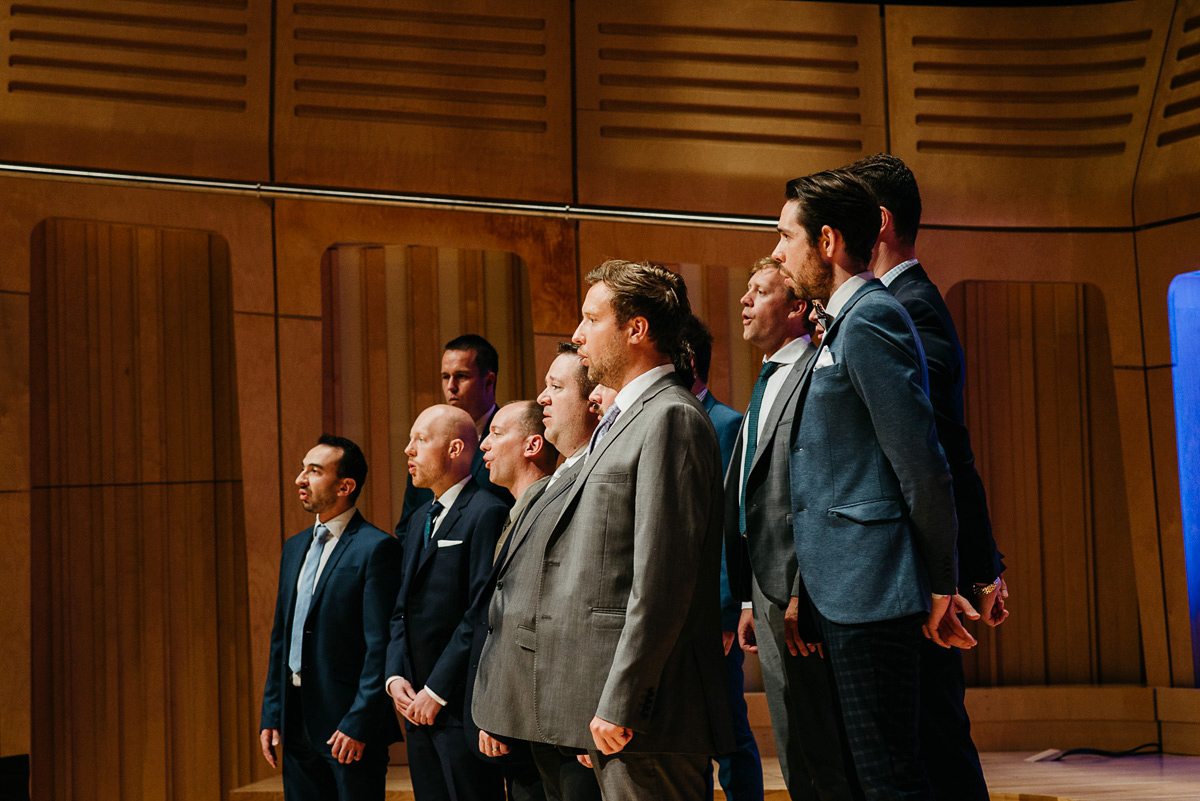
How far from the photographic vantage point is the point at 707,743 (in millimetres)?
1756

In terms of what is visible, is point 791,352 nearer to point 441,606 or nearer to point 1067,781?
point 441,606

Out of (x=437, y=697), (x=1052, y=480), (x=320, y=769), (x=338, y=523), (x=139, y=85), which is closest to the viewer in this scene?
(x=437, y=697)

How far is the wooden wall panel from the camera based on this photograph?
438cm

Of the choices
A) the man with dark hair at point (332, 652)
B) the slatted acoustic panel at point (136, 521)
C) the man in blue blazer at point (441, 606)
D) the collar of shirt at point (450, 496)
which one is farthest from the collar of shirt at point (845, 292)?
the slatted acoustic panel at point (136, 521)

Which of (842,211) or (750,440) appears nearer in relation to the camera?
(842,211)

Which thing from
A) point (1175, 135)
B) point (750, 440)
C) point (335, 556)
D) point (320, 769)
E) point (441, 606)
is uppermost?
point (1175, 135)

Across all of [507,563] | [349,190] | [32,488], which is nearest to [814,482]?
[507,563]

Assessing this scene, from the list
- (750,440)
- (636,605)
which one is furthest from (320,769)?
(636,605)

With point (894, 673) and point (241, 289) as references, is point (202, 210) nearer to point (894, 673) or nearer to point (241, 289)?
point (241, 289)

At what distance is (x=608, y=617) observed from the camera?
1797 mm

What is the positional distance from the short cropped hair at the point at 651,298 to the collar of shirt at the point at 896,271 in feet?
1.29

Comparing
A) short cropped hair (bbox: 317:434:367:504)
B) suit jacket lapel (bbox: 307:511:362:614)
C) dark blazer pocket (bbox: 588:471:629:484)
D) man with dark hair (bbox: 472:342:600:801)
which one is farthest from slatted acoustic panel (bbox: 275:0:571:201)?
dark blazer pocket (bbox: 588:471:629:484)

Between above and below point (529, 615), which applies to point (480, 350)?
above

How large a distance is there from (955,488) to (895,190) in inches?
22.7
